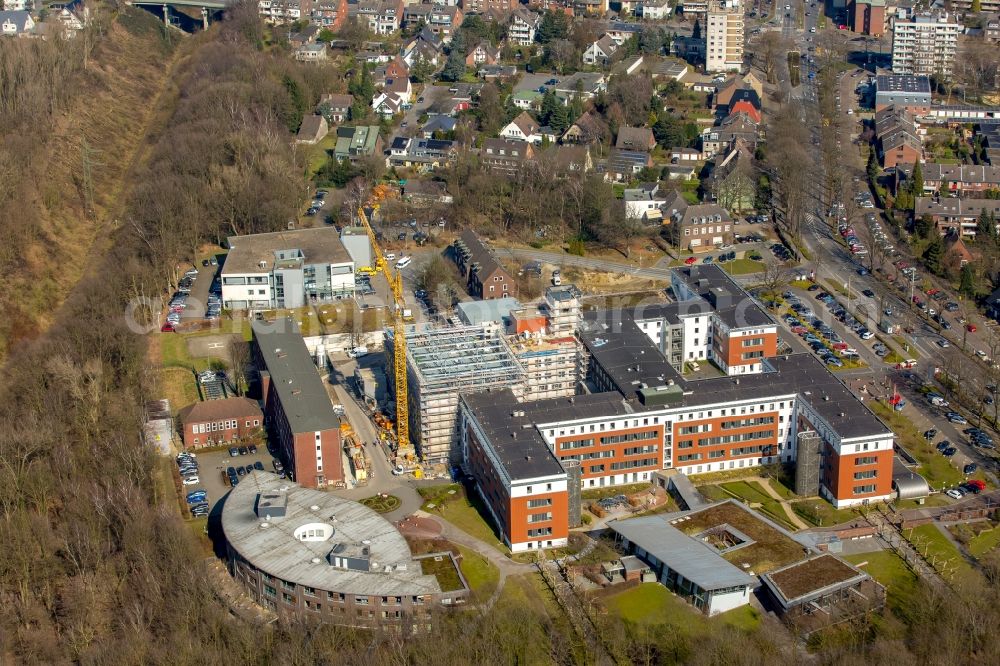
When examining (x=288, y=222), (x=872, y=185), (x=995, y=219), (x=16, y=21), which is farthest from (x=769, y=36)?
(x=16, y=21)

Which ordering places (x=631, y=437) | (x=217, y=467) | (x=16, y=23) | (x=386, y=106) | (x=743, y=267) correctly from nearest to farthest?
(x=631, y=437)
(x=217, y=467)
(x=743, y=267)
(x=386, y=106)
(x=16, y=23)

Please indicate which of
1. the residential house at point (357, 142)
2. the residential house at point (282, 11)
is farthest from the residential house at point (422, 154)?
the residential house at point (282, 11)

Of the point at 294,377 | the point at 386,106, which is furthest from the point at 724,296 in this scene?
the point at 386,106

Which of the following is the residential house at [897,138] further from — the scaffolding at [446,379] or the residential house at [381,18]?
the residential house at [381,18]

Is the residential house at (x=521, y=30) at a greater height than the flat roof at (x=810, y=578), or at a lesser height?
greater

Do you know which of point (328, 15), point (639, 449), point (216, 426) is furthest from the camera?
point (328, 15)

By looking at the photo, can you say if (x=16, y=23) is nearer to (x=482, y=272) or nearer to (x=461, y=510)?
(x=482, y=272)

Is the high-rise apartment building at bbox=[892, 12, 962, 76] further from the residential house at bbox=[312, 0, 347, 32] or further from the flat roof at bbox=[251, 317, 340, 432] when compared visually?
the flat roof at bbox=[251, 317, 340, 432]
